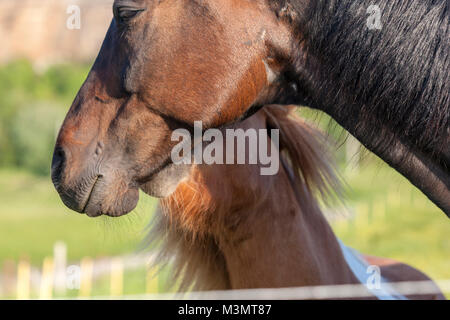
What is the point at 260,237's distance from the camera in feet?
9.08

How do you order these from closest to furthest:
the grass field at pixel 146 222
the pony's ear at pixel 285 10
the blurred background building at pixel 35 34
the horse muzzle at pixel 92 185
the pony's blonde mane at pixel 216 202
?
1. the pony's ear at pixel 285 10
2. the horse muzzle at pixel 92 185
3. the pony's blonde mane at pixel 216 202
4. the grass field at pixel 146 222
5. the blurred background building at pixel 35 34

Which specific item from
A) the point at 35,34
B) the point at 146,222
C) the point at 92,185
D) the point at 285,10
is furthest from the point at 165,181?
the point at 35,34

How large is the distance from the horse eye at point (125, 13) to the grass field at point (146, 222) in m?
0.93

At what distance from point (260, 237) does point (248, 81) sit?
1017 mm

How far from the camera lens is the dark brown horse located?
6.08ft

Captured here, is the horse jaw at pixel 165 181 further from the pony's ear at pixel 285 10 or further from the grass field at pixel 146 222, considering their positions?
the pony's ear at pixel 285 10

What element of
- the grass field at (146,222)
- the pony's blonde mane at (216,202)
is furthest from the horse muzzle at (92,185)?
the pony's blonde mane at (216,202)

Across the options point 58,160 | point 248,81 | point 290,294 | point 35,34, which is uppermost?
point 35,34

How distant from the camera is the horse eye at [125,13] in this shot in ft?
6.48

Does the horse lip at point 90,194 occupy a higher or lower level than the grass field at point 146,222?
higher

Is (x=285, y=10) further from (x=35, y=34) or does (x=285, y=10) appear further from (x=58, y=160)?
(x=35, y=34)

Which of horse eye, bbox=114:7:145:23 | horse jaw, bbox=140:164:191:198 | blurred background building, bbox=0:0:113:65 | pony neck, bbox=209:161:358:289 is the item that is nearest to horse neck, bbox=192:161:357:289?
pony neck, bbox=209:161:358:289

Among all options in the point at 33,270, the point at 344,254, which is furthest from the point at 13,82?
the point at 344,254
